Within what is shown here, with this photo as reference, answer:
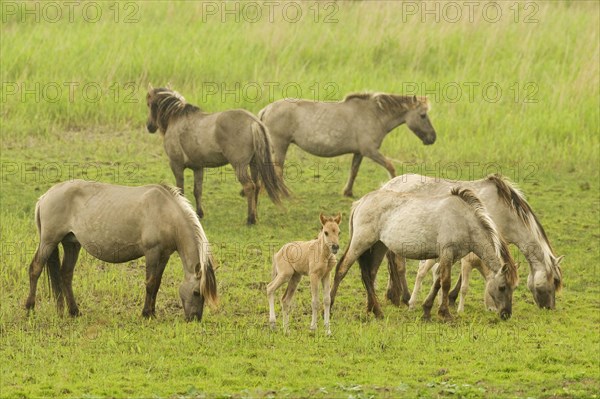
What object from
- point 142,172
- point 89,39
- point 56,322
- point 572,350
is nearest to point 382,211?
point 572,350

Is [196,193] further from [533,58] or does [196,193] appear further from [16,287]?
[533,58]

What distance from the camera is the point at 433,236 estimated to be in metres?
13.3

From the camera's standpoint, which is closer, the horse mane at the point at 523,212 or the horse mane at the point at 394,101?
the horse mane at the point at 523,212

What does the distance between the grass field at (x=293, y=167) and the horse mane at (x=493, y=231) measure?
0.64 metres

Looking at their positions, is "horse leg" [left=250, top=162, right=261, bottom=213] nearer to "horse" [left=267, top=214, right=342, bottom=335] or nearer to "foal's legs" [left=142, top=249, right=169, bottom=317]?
"foal's legs" [left=142, top=249, right=169, bottom=317]

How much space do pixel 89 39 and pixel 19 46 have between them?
1.45 metres

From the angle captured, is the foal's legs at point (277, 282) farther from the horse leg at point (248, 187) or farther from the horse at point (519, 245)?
the horse leg at point (248, 187)

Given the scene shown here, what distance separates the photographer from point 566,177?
21547 millimetres

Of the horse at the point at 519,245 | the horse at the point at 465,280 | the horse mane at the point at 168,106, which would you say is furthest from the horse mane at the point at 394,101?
the horse at the point at 465,280

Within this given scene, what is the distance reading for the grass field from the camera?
37.3ft

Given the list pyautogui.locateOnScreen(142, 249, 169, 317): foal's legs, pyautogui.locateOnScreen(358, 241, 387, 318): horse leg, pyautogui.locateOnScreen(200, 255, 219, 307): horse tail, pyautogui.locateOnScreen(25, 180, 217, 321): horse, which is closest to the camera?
pyautogui.locateOnScreen(200, 255, 219, 307): horse tail

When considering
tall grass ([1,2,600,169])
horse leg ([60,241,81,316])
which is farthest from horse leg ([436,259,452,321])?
tall grass ([1,2,600,169])

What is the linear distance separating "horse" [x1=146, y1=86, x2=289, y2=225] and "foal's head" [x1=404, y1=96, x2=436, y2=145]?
287cm

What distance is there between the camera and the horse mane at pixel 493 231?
13109 millimetres
